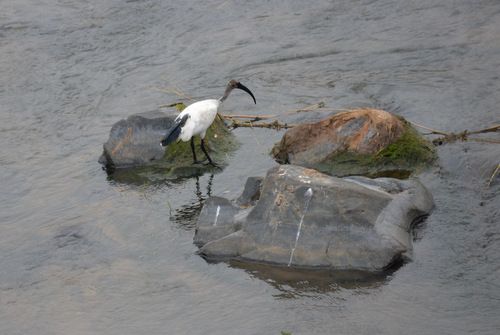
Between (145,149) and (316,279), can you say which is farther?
(145,149)

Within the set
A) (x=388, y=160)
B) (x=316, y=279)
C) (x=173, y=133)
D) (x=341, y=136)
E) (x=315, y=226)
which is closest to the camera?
(x=316, y=279)

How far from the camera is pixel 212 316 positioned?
5.21m

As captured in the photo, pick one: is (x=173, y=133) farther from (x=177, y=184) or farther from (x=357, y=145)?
(x=357, y=145)

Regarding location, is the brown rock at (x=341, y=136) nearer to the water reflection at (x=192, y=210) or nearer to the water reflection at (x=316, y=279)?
the water reflection at (x=192, y=210)

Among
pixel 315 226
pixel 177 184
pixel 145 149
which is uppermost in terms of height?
pixel 145 149

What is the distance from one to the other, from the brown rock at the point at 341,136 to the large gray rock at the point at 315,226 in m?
1.31

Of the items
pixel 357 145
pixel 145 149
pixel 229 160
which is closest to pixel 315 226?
pixel 357 145

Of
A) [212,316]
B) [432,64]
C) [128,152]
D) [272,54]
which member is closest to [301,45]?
[272,54]

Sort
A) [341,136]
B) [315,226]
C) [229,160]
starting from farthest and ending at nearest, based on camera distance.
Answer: [229,160]
[341,136]
[315,226]

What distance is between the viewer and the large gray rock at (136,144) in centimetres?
813

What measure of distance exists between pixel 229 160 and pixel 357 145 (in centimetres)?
157

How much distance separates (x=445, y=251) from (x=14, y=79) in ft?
27.0

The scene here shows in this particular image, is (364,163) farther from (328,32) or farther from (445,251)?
(328,32)

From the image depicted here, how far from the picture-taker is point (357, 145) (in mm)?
7438
